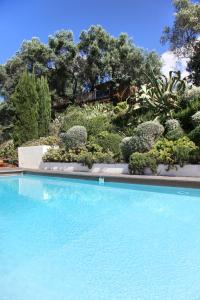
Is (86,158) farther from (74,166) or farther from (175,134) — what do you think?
(175,134)

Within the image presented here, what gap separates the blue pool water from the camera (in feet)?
14.2

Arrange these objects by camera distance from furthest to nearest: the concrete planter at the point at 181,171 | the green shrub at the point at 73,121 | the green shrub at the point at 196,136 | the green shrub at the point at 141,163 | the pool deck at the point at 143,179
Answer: the green shrub at the point at 73,121 → the green shrub at the point at 141,163 → the green shrub at the point at 196,136 → the concrete planter at the point at 181,171 → the pool deck at the point at 143,179

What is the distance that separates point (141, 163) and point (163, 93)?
4.36 m

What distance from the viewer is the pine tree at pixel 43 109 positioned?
23453mm

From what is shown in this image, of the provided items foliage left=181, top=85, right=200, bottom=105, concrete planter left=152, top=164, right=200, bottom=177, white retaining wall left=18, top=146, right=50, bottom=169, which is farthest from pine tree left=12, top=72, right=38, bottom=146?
concrete planter left=152, top=164, right=200, bottom=177

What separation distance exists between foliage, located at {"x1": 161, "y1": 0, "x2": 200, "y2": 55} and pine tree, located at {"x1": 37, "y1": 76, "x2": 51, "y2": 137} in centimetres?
882

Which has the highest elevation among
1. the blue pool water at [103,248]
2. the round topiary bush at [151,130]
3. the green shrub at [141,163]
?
the round topiary bush at [151,130]

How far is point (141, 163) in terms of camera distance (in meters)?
13.5

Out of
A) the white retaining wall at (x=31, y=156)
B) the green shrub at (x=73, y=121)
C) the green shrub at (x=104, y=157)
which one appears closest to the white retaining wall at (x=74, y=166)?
the white retaining wall at (x=31, y=156)

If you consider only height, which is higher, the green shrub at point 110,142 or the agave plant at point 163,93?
the agave plant at point 163,93

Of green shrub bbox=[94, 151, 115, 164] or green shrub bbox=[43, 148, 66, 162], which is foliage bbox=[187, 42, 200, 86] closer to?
green shrub bbox=[43, 148, 66, 162]

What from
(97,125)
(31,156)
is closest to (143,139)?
(97,125)

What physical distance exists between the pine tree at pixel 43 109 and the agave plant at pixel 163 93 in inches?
321

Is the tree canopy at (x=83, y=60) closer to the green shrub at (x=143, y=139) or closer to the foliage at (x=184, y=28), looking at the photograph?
the foliage at (x=184, y=28)
